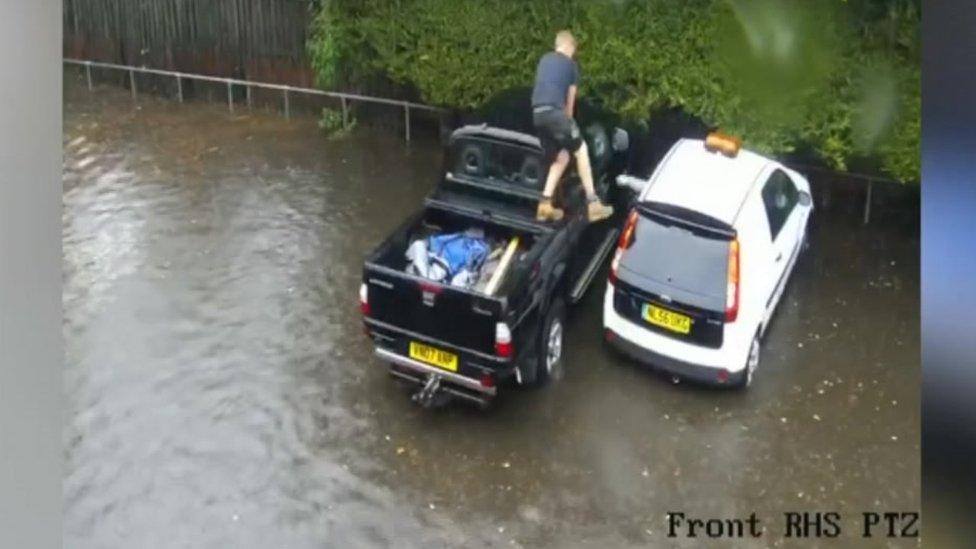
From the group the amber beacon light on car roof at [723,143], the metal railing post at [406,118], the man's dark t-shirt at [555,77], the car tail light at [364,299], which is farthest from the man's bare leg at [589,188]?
the car tail light at [364,299]

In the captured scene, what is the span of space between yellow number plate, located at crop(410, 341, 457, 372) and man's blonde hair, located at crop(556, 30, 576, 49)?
61cm

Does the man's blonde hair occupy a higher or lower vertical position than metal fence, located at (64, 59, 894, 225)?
higher

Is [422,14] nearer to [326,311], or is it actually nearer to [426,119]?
[426,119]

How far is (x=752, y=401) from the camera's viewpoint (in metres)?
2.18

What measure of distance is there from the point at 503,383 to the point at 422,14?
72 centimetres

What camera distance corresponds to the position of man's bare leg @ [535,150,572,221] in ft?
7.36

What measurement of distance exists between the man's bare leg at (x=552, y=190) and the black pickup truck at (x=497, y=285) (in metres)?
0.01

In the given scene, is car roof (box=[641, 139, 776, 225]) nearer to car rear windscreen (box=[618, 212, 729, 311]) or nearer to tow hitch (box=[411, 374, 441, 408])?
car rear windscreen (box=[618, 212, 729, 311])

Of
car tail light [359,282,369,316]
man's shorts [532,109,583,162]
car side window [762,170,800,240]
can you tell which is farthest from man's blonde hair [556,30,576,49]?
car tail light [359,282,369,316]

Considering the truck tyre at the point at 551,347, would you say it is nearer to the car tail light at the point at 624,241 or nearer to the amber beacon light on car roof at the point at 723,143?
the car tail light at the point at 624,241

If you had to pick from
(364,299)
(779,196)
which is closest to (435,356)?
(364,299)

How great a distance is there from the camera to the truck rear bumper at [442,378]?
221 centimetres

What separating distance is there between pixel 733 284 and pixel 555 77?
0.51m

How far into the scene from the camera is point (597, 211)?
7.29 feet
